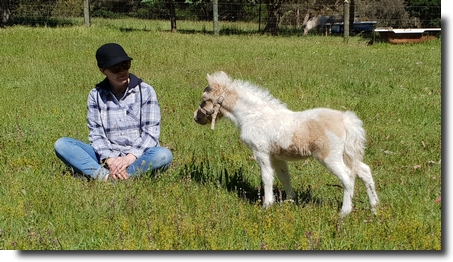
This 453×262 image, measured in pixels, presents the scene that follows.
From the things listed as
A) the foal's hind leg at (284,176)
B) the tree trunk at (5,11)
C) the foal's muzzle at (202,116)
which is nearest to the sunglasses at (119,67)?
the foal's muzzle at (202,116)

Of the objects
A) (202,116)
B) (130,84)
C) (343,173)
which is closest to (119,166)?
(130,84)

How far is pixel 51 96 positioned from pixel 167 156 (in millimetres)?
5301

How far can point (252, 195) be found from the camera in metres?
5.50

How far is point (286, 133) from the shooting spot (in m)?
4.76

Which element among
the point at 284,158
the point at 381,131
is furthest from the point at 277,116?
the point at 381,131

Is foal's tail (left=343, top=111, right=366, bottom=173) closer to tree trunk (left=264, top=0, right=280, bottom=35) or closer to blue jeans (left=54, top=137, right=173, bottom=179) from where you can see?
blue jeans (left=54, top=137, right=173, bottom=179)

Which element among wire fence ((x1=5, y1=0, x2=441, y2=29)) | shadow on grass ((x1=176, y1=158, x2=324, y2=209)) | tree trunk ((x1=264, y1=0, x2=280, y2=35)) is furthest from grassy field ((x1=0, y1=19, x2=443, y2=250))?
wire fence ((x1=5, y1=0, x2=441, y2=29))

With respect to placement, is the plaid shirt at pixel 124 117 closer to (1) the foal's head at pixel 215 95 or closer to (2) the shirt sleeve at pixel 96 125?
(2) the shirt sleeve at pixel 96 125

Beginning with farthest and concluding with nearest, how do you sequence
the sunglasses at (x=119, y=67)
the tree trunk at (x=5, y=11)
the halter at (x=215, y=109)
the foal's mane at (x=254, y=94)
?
the tree trunk at (x=5, y=11)
the sunglasses at (x=119, y=67)
the halter at (x=215, y=109)
the foal's mane at (x=254, y=94)

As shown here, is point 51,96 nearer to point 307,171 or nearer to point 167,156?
point 167,156

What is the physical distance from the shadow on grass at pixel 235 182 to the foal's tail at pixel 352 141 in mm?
541

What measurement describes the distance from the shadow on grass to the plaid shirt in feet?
1.88

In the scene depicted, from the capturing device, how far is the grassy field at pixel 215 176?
4.25m

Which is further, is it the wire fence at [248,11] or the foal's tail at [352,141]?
the wire fence at [248,11]
